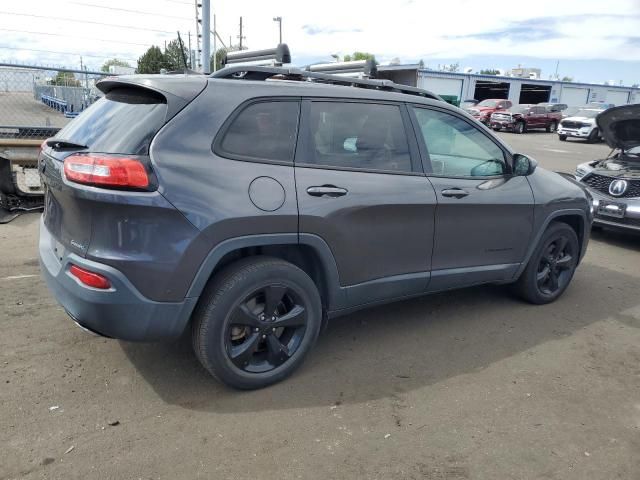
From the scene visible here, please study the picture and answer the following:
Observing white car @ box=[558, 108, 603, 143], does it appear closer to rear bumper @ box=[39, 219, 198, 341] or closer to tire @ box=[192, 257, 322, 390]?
tire @ box=[192, 257, 322, 390]

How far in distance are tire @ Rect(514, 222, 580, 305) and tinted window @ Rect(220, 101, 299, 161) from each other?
2.60m

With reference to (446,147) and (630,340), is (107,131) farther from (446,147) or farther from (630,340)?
(630,340)

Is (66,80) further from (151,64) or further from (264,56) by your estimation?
(151,64)

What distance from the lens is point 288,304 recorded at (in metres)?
3.18

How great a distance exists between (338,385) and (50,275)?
1807 millimetres

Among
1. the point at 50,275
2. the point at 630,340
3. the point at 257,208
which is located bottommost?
the point at 630,340

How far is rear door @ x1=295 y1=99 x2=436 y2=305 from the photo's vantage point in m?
3.13

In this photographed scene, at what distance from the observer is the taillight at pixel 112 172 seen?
8.41 feet

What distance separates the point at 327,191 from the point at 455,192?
1.13m

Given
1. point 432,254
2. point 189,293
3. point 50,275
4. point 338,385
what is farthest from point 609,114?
point 50,275

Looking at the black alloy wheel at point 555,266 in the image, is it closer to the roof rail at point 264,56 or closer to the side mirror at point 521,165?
the side mirror at point 521,165

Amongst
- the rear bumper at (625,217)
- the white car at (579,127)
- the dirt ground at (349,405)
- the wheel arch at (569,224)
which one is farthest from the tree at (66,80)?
the white car at (579,127)

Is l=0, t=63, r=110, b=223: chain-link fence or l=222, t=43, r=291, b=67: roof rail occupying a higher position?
l=222, t=43, r=291, b=67: roof rail

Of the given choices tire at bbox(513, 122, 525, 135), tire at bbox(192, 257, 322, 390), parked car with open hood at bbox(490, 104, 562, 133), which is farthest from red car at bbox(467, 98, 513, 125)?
tire at bbox(192, 257, 322, 390)
